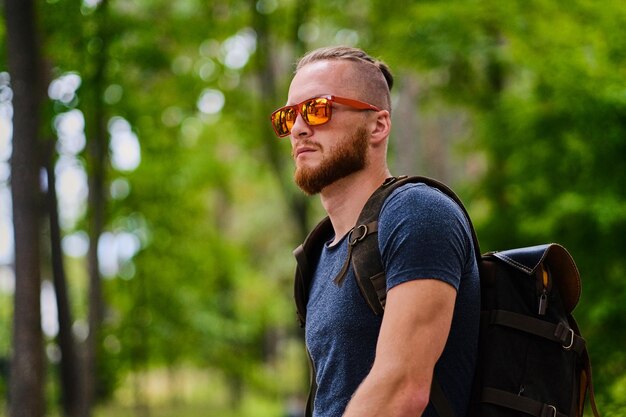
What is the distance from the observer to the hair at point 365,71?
272cm

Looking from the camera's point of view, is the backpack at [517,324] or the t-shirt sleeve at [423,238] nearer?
the t-shirt sleeve at [423,238]

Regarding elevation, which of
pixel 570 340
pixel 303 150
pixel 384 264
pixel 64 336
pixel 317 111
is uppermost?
pixel 317 111

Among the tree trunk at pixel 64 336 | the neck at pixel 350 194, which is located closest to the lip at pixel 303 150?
the neck at pixel 350 194

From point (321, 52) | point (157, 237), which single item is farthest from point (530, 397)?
point (157, 237)

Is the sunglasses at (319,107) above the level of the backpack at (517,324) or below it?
above

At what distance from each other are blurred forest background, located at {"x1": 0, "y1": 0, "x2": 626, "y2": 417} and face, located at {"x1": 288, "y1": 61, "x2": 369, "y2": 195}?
6.61 ft

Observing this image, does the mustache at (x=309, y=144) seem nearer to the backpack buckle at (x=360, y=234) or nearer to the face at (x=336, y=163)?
the face at (x=336, y=163)

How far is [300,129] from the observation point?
2.71m

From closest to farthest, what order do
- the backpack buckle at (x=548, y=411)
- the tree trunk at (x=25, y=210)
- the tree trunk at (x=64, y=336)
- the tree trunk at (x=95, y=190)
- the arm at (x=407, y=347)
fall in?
the arm at (x=407, y=347), the backpack buckle at (x=548, y=411), the tree trunk at (x=25, y=210), the tree trunk at (x=95, y=190), the tree trunk at (x=64, y=336)

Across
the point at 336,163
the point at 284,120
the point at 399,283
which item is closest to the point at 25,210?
the point at 284,120

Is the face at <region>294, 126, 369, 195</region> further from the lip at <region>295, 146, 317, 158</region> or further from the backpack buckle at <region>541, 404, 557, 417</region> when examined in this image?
the backpack buckle at <region>541, 404, 557, 417</region>

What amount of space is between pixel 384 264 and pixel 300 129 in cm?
57

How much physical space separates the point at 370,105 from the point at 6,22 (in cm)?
666

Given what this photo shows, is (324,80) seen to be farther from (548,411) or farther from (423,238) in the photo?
(548,411)
